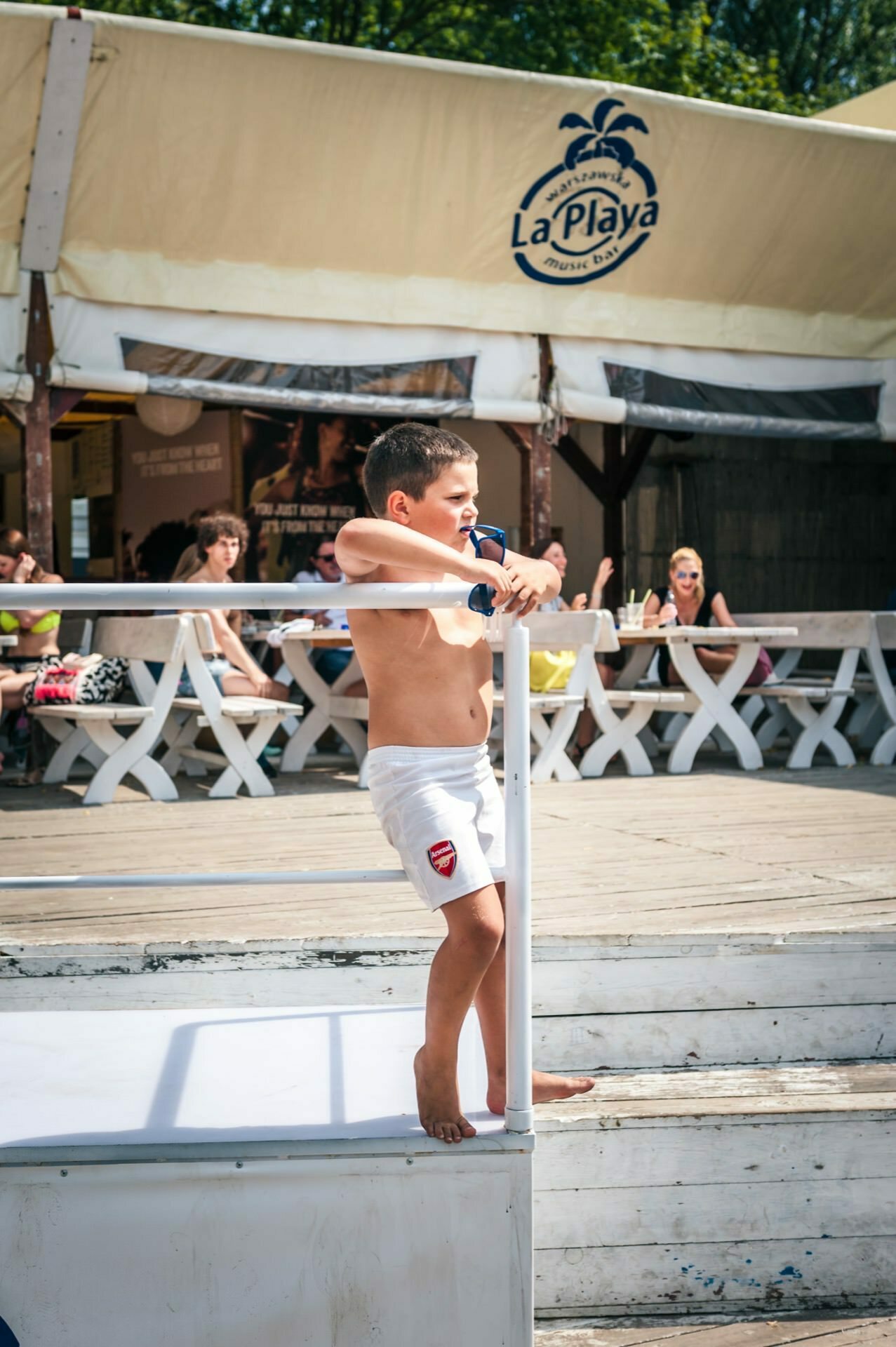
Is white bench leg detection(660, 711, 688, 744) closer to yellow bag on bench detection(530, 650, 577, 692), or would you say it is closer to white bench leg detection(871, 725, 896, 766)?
white bench leg detection(871, 725, 896, 766)

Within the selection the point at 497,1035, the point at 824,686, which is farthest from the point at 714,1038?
the point at 824,686

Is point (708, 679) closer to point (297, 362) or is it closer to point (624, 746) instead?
point (624, 746)

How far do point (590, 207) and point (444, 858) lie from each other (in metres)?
6.51

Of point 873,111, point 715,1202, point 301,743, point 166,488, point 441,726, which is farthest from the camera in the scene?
point 166,488

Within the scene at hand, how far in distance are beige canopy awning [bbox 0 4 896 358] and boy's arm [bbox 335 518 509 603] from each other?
16.8 ft

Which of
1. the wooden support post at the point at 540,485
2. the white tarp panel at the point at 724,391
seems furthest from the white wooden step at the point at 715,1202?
the white tarp panel at the point at 724,391

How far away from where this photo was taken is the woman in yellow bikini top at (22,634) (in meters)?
6.47

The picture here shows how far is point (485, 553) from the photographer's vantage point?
2.20 metres

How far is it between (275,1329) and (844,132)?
26.3ft

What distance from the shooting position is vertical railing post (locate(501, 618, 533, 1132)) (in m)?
2.03

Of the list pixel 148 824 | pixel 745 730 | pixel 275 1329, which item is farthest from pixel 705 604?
pixel 275 1329

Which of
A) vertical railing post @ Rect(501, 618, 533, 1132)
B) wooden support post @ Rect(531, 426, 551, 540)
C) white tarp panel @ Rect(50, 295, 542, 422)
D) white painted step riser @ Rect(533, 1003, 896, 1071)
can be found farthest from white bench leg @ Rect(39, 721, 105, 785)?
vertical railing post @ Rect(501, 618, 533, 1132)

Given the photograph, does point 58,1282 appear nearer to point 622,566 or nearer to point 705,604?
point 705,604

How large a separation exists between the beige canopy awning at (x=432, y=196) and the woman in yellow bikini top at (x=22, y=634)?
146 centimetres
